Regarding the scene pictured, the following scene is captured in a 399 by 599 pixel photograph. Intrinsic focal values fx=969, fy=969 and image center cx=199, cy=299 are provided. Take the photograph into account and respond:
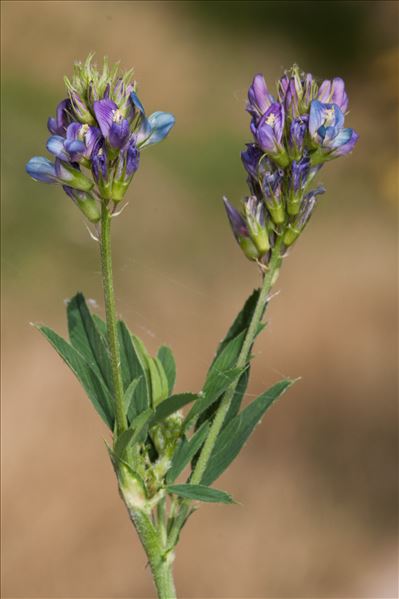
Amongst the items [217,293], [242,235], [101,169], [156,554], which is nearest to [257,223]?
[242,235]

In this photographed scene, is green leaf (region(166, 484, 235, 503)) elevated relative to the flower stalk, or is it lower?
lower

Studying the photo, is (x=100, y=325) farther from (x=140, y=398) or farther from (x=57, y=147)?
(x=57, y=147)

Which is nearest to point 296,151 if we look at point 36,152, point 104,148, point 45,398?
point 104,148

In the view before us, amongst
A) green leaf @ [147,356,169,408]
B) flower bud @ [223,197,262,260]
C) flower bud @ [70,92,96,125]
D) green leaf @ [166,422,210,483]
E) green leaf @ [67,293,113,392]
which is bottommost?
green leaf @ [166,422,210,483]

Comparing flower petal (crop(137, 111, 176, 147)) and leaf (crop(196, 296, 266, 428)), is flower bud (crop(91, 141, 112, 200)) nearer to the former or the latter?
flower petal (crop(137, 111, 176, 147))

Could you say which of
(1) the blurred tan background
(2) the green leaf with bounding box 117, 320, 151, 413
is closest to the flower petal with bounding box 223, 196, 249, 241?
(2) the green leaf with bounding box 117, 320, 151, 413

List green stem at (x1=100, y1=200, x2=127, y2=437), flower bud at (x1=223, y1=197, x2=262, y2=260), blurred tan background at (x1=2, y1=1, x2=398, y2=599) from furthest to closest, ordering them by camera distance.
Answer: blurred tan background at (x1=2, y1=1, x2=398, y2=599)
flower bud at (x1=223, y1=197, x2=262, y2=260)
green stem at (x1=100, y1=200, x2=127, y2=437)

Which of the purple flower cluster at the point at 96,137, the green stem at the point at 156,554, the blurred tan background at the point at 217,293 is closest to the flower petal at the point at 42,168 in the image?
the purple flower cluster at the point at 96,137
